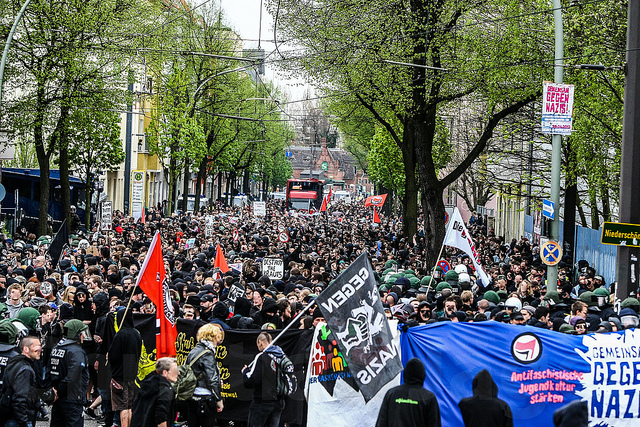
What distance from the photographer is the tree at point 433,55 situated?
22.7 metres

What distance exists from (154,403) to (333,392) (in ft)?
6.65

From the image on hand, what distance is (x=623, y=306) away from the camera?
12.6 metres

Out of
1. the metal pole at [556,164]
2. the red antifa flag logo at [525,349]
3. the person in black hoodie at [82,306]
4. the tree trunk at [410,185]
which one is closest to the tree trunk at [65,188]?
the tree trunk at [410,185]

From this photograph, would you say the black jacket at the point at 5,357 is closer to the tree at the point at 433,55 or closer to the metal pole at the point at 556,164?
the metal pole at the point at 556,164

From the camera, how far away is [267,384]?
8477mm

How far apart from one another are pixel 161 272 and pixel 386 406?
415 centimetres

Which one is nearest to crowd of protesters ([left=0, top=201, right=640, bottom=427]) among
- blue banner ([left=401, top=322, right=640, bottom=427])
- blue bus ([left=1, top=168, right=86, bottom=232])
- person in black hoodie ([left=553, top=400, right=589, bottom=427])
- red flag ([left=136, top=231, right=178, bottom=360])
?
red flag ([left=136, top=231, right=178, bottom=360])

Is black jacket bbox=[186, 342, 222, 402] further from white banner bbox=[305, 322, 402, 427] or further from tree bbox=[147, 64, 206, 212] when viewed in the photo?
tree bbox=[147, 64, 206, 212]

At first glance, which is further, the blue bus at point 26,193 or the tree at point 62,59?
the blue bus at point 26,193

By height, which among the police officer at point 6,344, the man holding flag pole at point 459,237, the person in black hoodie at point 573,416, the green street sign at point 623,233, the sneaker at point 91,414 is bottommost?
the sneaker at point 91,414

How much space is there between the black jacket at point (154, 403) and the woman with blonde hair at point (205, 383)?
906 millimetres

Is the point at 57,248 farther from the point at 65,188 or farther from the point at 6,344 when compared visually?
the point at 65,188

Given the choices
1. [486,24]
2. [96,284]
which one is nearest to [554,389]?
[96,284]

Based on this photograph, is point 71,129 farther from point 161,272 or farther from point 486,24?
point 161,272
